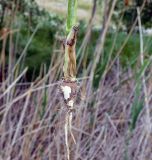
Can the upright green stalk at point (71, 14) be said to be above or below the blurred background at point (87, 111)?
above

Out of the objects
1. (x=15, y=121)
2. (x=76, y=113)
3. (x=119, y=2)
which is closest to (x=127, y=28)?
(x=119, y=2)

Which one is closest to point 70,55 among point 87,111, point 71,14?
point 71,14

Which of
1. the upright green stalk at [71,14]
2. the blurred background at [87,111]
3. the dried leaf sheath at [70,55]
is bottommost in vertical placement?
the blurred background at [87,111]

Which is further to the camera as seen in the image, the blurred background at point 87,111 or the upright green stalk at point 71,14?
the blurred background at point 87,111

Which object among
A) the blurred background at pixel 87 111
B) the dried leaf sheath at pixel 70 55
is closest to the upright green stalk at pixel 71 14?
the dried leaf sheath at pixel 70 55

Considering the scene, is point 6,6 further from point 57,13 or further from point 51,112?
point 51,112

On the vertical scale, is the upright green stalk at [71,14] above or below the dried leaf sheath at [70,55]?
above

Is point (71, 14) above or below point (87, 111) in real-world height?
above

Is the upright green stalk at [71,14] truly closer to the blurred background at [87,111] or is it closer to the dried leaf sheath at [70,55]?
the dried leaf sheath at [70,55]

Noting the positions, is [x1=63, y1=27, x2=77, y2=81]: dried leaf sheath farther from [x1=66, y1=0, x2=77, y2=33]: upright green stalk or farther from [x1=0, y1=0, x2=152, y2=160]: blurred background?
[x1=0, y1=0, x2=152, y2=160]: blurred background

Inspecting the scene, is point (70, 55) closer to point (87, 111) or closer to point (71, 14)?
point (71, 14)

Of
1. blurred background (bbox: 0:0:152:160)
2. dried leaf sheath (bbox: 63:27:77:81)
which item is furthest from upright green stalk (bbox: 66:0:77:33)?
blurred background (bbox: 0:0:152:160)
